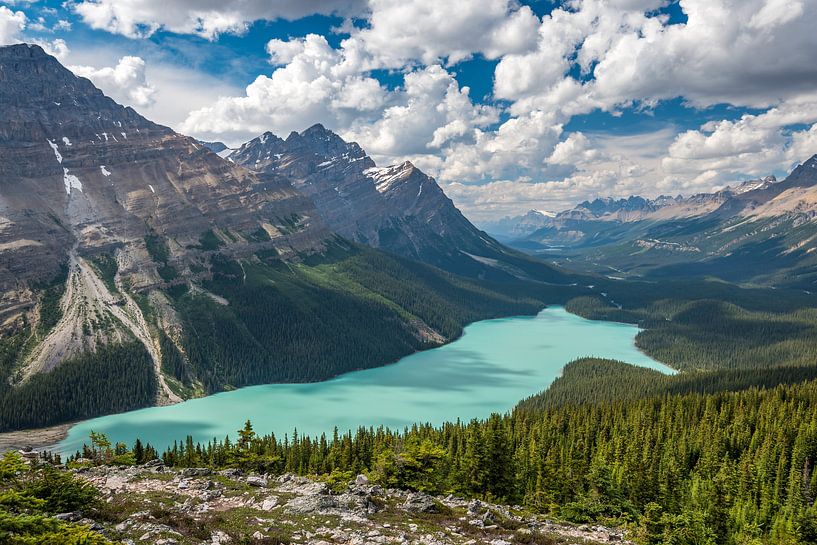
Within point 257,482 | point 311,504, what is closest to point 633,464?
point 311,504

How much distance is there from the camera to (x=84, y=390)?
134 m

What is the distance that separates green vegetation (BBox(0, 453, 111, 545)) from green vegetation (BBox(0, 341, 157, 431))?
100706mm

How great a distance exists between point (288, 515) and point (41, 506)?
14.7 metres

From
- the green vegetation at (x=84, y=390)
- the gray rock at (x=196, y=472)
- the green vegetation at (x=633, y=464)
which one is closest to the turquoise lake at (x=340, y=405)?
the green vegetation at (x=84, y=390)

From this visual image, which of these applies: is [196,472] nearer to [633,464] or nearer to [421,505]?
[421,505]

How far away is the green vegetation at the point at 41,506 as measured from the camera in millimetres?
22516

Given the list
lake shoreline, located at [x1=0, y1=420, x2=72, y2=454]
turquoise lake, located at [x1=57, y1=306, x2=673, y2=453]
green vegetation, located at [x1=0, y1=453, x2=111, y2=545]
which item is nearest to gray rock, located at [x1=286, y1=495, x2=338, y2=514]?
green vegetation, located at [x1=0, y1=453, x2=111, y2=545]

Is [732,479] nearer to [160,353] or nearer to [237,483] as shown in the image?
[237,483]

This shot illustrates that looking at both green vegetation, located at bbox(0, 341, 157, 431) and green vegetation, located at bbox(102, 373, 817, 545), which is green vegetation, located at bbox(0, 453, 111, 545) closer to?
green vegetation, located at bbox(102, 373, 817, 545)

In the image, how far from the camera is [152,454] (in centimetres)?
7075

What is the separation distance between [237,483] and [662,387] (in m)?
122

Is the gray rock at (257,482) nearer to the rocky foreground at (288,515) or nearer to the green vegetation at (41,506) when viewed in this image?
the rocky foreground at (288,515)

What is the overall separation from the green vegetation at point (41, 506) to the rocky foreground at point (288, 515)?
1.61m

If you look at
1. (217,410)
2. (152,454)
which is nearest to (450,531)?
(152,454)
